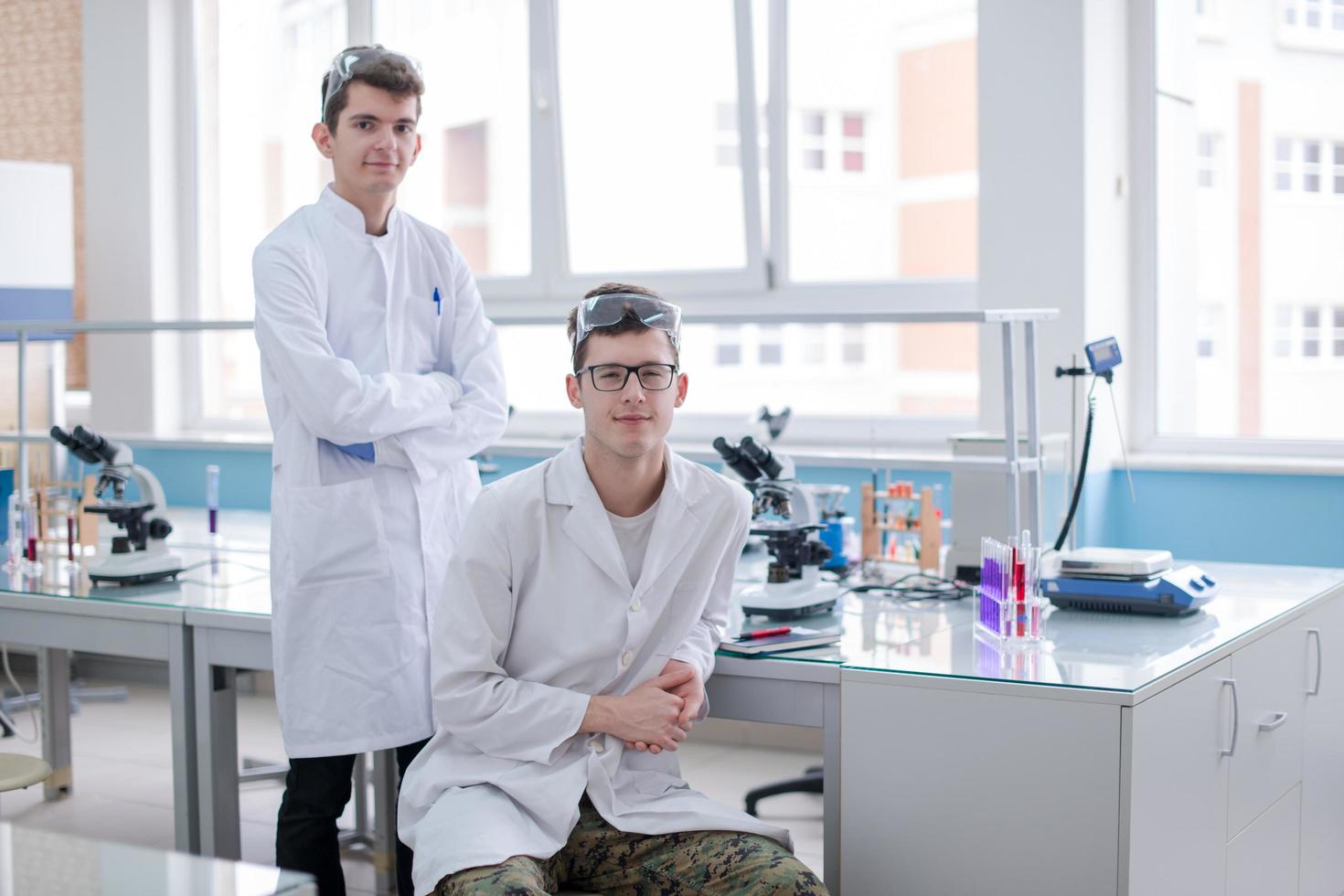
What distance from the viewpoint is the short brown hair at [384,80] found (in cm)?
228

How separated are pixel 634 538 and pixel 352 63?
92 cm

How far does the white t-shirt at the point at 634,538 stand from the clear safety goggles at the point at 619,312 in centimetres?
26

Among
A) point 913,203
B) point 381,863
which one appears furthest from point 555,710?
point 913,203

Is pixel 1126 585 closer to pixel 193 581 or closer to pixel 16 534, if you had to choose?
pixel 193 581

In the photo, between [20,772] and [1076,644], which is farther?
[20,772]

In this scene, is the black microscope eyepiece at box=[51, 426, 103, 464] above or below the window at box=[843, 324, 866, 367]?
below

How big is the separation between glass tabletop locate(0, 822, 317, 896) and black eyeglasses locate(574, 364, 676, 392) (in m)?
1.06

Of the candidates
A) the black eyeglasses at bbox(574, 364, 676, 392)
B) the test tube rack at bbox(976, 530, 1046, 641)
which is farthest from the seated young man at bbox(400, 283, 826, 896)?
the test tube rack at bbox(976, 530, 1046, 641)

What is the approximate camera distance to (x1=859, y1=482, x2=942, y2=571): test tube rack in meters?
2.92

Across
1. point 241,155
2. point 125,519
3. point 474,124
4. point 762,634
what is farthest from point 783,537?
point 241,155

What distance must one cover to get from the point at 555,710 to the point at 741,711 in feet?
1.21

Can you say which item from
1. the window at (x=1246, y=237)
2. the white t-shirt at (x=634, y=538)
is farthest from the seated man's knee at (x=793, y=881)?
the window at (x=1246, y=237)

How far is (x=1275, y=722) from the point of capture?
238cm

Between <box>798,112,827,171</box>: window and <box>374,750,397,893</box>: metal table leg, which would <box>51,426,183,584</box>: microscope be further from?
<box>798,112,827,171</box>: window
